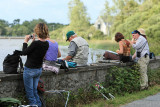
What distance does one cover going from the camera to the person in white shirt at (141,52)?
8.08 meters

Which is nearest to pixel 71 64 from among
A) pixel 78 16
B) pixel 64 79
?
pixel 64 79

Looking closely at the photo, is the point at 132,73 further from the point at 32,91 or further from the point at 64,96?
the point at 32,91

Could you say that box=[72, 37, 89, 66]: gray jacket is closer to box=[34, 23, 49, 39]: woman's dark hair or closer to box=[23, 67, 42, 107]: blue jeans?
box=[34, 23, 49, 39]: woman's dark hair

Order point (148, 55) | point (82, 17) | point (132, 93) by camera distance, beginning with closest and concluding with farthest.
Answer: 1. point (132, 93)
2. point (148, 55)
3. point (82, 17)

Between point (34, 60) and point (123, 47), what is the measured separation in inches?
146

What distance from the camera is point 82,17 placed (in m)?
61.2

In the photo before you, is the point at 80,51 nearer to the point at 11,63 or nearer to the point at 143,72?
the point at 11,63

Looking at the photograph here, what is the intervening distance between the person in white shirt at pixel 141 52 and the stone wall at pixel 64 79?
2.01 ft

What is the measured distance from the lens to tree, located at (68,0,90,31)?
58.9 meters

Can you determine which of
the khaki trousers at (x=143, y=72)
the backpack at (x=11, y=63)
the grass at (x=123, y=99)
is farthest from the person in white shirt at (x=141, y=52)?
the backpack at (x=11, y=63)

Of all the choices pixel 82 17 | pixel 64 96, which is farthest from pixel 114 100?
pixel 82 17

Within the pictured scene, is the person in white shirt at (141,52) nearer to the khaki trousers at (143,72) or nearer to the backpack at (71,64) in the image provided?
the khaki trousers at (143,72)

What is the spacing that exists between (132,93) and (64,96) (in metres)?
2.43

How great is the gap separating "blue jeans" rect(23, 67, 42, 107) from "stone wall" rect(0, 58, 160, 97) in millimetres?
191
